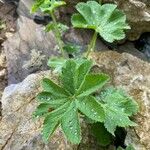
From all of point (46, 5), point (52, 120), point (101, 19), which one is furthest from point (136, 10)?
point (52, 120)

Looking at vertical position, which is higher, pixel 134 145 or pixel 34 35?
pixel 134 145

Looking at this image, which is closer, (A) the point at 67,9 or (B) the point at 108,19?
(B) the point at 108,19

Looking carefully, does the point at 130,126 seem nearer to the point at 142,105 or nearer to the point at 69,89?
the point at 142,105

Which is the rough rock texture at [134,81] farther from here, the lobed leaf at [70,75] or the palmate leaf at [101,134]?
the lobed leaf at [70,75]

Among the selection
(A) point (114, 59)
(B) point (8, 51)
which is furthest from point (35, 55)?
(A) point (114, 59)

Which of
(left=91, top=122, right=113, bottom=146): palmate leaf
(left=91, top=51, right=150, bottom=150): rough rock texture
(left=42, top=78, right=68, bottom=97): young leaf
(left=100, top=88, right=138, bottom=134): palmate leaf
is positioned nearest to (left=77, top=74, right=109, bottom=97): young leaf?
(left=42, top=78, right=68, bottom=97): young leaf

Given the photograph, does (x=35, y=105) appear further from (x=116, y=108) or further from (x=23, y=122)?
(x=116, y=108)

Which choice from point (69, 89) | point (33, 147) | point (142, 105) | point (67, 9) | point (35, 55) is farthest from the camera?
point (67, 9)
